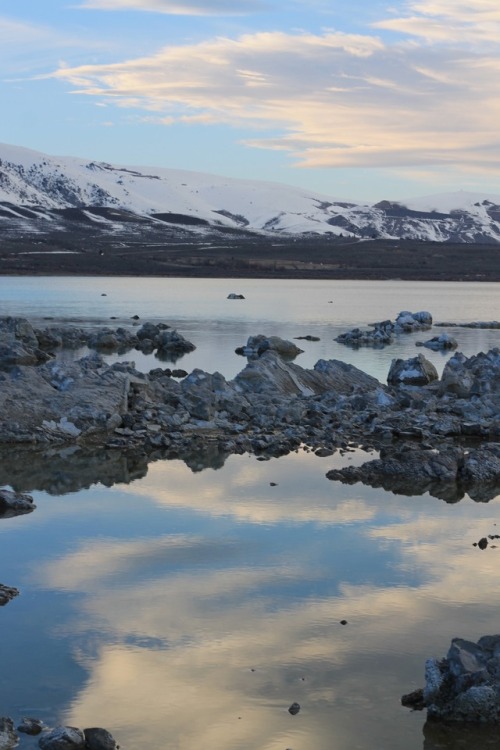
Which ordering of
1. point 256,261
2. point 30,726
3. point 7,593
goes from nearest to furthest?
point 30,726 → point 7,593 → point 256,261

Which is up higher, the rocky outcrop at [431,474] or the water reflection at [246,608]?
the rocky outcrop at [431,474]

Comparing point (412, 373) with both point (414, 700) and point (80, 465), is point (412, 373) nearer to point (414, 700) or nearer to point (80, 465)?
point (80, 465)

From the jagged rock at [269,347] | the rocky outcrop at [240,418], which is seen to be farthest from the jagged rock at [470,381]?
the jagged rock at [269,347]

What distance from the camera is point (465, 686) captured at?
864cm

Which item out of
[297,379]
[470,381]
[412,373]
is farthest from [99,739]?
[412,373]

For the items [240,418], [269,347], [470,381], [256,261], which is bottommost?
[240,418]

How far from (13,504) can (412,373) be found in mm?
16985

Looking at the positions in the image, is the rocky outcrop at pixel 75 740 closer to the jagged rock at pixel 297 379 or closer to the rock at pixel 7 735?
the rock at pixel 7 735

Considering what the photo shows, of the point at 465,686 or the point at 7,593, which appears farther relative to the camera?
the point at 7,593

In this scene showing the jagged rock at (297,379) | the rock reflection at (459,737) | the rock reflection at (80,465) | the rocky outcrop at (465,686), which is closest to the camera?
the rock reflection at (459,737)

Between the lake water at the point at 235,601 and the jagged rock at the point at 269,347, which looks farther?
the jagged rock at the point at 269,347

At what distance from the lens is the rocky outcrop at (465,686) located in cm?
852

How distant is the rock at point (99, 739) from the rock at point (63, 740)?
45 millimetres

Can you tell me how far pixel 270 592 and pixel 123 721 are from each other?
331cm
